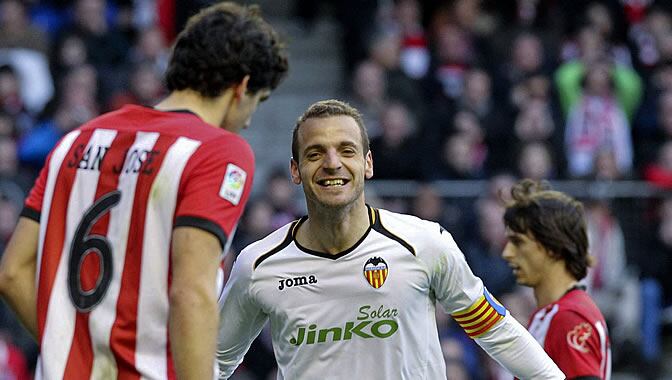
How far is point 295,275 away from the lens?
4.71 metres

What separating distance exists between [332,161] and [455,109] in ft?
27.5

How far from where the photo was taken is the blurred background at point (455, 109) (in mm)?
11094

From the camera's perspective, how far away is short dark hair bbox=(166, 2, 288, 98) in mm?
4215

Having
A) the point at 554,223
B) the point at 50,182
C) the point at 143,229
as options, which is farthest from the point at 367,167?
the point at 554,223

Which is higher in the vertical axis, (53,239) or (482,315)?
(53,239)

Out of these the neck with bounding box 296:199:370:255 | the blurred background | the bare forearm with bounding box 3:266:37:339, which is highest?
the neck with bounding box 296:199:370:255

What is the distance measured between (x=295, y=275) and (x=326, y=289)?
121 millimetres

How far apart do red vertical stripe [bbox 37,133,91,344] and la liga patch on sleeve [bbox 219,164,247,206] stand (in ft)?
1.62

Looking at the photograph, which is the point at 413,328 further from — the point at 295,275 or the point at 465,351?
the point at 465,351

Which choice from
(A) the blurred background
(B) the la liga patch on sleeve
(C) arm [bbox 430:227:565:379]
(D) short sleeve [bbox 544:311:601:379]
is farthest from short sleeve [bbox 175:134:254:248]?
(A) the blurred background

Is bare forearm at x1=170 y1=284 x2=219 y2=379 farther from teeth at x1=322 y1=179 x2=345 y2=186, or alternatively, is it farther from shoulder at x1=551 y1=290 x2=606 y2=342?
shoulder at x1=551 y1=290 x2=606 y2=342

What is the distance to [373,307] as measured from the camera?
4633mm

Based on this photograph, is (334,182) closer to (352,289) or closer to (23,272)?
(352,289)

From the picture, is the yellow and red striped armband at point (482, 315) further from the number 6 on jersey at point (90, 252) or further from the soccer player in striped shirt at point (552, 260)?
the number 6 on jersey at point (90, 252)
